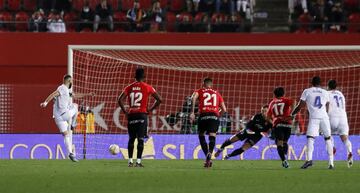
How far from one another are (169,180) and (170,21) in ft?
56.4

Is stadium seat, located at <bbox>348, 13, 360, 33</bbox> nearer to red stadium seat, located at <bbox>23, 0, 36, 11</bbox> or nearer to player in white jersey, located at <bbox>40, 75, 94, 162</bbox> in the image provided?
red stadium seat, located at <bbox>23, 0, 36, 11</bbox>

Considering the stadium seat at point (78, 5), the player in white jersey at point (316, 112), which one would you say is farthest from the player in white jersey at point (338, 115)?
the stadium seat at point (78, 5)

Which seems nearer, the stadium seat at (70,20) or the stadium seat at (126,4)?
the stadium seat at (70,20)

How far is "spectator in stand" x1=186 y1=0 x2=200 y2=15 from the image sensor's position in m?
33.9

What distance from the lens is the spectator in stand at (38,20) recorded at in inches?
1286

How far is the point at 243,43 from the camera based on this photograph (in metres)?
32.4

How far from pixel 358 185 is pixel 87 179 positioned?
4.10 metres

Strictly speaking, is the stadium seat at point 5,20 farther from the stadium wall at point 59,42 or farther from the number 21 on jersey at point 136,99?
the number 21 on jersey at point 136,99

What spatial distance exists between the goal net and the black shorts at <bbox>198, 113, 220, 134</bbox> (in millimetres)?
8506

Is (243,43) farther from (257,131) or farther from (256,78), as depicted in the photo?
(257,131)

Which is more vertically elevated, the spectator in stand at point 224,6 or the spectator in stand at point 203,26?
the spectator in stand at point 224,6

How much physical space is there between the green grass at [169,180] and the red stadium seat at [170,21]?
41.8 feet

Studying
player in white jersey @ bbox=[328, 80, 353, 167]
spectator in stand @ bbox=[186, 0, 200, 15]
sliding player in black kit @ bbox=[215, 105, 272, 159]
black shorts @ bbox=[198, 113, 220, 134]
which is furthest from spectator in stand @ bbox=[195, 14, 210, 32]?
black shorts @ bbox=[198, 113, 220, 134]

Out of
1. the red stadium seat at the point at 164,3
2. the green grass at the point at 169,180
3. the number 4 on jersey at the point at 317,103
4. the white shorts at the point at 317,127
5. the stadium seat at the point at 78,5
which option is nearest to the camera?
the green grass at the point at 169,180
